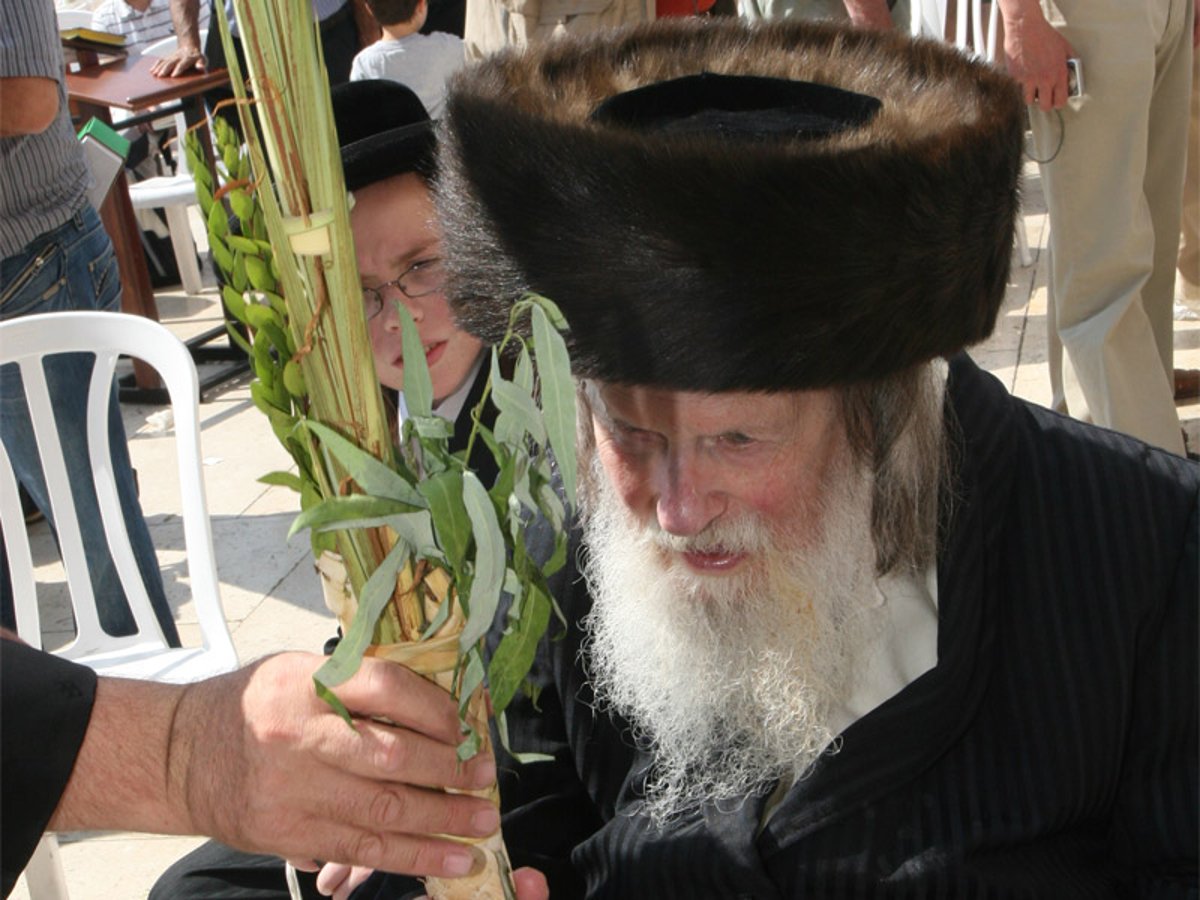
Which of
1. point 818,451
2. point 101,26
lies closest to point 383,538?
point 818,451

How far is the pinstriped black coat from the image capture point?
1.96 m

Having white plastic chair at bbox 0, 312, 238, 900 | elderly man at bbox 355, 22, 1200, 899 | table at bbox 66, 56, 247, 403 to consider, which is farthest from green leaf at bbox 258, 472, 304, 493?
table at bbox 66, 56, 247, 403

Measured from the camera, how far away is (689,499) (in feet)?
6.64

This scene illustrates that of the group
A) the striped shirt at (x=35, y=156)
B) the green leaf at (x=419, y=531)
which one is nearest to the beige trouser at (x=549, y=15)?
the striped shirt at (x=35, y=156)

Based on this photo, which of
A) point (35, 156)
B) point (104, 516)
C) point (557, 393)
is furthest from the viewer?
point (35, 156)

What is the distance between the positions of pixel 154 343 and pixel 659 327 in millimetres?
2055

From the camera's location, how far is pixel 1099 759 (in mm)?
1977

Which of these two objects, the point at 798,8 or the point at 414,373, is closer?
the point at 414,373

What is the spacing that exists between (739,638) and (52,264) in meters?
2.62

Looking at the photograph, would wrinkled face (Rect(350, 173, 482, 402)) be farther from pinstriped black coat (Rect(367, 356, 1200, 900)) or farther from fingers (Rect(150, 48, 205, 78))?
fingers (Rect(150, 48, 205, 78))

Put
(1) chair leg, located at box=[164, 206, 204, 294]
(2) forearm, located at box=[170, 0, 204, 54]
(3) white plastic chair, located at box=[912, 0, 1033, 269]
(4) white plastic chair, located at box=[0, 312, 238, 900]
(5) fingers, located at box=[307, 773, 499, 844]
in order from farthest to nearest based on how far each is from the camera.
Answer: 1. (1) chair leg, located at box=[164, 206, 204, 294]
2. (2) forearm, located at box=[170, 0, 204, 54]
3. (3) white plastic chair, located at box=[912, 0, 1033, 269]
4. (4) white plastic chair, located at box=[0, 312, 238, 900]
5. (5) fingers, located at box=[307, 773, 499, 844]

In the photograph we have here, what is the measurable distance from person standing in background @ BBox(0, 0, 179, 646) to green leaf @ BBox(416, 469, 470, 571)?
265 cm

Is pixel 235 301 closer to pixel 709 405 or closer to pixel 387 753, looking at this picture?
pixel 387 753

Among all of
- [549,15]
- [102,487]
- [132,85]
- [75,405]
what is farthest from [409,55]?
[132,85]
